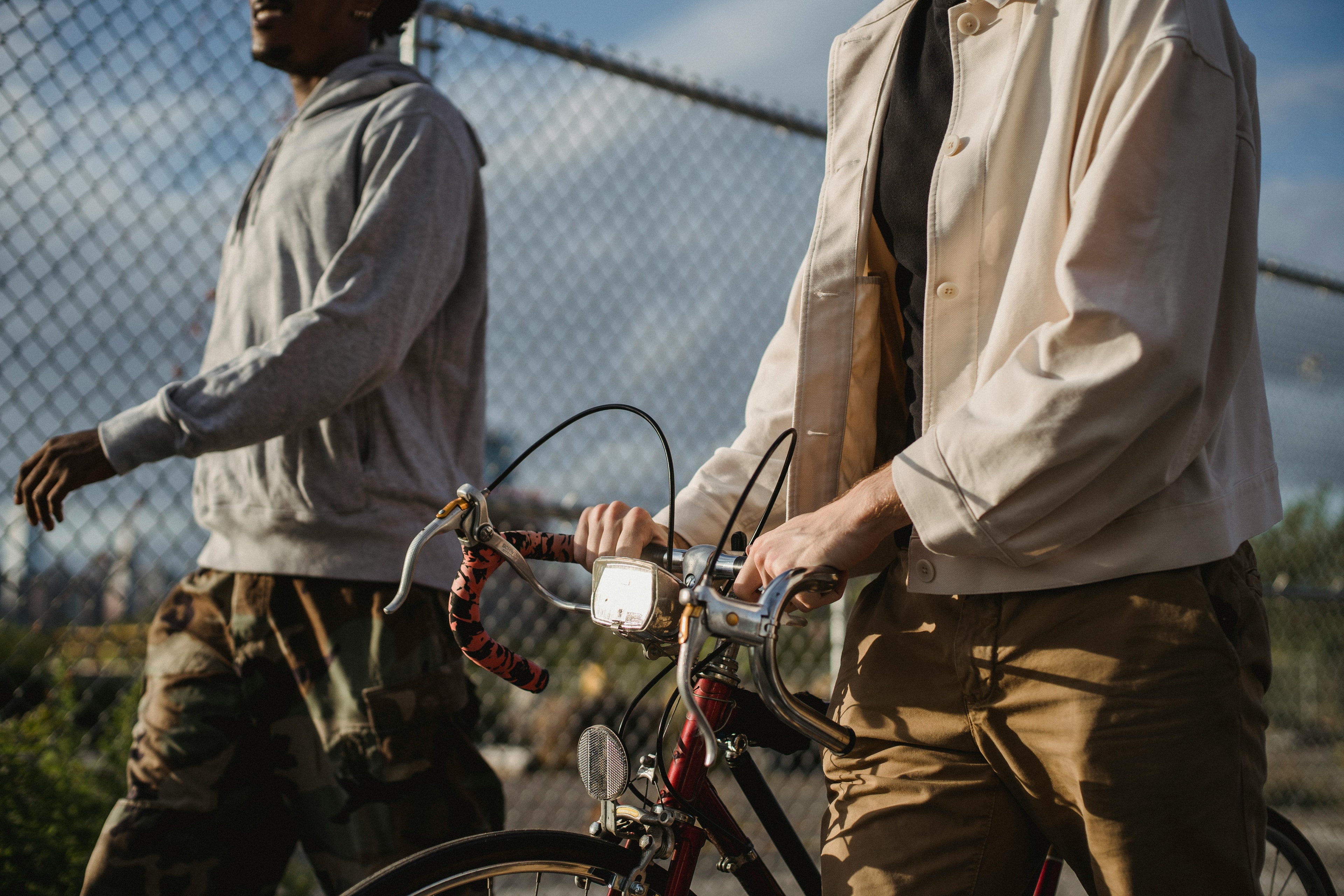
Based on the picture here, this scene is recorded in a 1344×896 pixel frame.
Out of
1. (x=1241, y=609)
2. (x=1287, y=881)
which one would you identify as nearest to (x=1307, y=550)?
(x=1287, y=881)

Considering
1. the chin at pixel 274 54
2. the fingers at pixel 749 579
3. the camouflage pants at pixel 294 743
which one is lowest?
the camouflage pants at pixel 294 743

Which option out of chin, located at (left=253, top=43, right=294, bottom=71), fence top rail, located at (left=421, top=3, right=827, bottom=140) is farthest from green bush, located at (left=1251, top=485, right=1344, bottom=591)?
chin, located at (left=253, top=43, right=294, bottom=71)

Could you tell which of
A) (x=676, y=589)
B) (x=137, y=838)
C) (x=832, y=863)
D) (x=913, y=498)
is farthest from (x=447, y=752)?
(x=913, y=498)

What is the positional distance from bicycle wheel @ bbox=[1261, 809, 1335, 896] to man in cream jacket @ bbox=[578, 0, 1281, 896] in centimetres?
111

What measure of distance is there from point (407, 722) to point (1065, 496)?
1.42 metres

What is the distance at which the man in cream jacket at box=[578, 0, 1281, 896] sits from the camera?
3.83 feet

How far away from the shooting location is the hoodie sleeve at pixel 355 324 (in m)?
2.01

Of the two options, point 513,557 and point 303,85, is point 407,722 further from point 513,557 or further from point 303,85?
point 303,85

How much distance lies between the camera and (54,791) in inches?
108

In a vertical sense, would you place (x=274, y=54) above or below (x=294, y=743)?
above

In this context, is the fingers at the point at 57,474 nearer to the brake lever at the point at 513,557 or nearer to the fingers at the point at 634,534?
the brake lever at the point at 513,557

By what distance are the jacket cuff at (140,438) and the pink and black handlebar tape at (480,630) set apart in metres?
0.96

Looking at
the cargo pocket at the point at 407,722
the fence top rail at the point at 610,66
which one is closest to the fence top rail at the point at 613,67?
the fence top rail at the point at 610,66

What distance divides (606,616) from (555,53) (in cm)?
272
